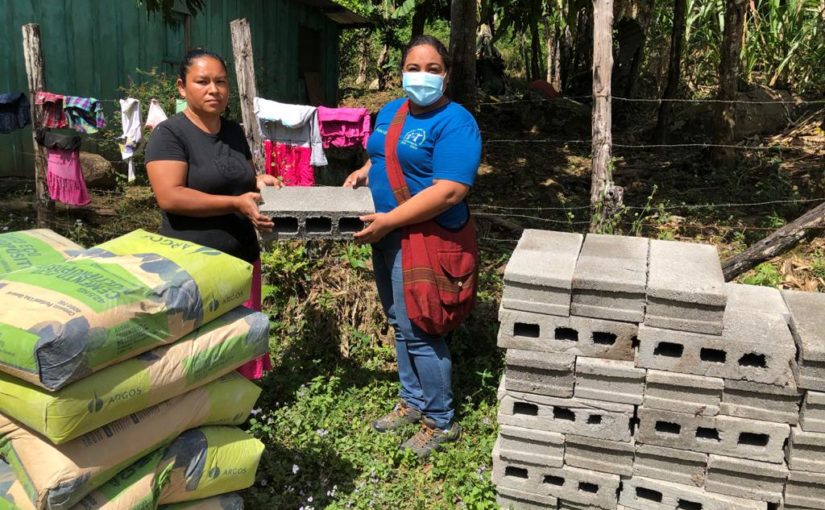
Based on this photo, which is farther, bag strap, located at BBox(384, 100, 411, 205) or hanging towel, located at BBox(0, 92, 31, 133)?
hanging towel, located at BBox(0, 92, 31, 133)

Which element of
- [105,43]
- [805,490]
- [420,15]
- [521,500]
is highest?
[420,15]

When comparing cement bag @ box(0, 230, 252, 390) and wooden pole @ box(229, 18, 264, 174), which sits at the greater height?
wooden pole @ box(229, 18, 264, 174)

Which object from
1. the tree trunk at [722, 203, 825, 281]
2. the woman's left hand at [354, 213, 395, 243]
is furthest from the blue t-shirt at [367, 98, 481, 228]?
the tree trunk at [722, 203, 825, 281]

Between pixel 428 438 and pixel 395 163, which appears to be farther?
pixel 428 438

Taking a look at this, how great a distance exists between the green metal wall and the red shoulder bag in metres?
7.45

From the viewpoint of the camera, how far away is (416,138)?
9.81ft

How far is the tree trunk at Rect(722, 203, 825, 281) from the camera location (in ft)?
13.1

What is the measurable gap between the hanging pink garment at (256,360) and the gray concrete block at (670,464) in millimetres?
1929

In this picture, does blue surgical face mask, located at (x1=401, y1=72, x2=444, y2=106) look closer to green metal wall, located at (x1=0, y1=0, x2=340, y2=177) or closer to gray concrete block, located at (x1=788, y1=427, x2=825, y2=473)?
gray concrete block, located at (x1=788, y1=427, x2=825, y2=473)

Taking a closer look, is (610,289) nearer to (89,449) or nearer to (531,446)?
(531,446)

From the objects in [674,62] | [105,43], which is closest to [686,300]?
[674,62]

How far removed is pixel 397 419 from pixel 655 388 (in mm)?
1504

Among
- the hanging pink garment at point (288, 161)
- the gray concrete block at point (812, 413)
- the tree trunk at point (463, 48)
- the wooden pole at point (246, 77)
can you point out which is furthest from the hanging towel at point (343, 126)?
the gray concrete block at point (812, 413)

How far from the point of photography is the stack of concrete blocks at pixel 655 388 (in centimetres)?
248
